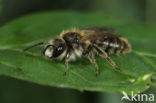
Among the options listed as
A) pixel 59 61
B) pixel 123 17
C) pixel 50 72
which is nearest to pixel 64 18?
pixel 59 61

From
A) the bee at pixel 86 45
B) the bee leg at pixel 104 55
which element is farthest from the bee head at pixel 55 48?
the bee leg at pixel 104 55

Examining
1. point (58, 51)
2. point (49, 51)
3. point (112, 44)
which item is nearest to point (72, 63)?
point (58, 51)

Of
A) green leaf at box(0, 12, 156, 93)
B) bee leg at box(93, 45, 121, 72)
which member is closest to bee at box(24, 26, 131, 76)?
bee leg at box(93, 45, 121, 72)

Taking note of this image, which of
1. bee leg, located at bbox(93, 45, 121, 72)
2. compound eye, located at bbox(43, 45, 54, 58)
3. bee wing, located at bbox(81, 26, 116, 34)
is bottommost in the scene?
bee leg, located at bbox(93, 45, 121, 72)

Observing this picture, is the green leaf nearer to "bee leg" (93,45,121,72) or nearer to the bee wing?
"bee leg" (93,45,121,72)

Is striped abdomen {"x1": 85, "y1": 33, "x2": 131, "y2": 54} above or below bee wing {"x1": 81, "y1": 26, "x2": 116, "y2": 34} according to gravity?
below

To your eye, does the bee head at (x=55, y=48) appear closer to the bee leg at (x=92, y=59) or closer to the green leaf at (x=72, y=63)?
the green leaf at (x=72, y=63)

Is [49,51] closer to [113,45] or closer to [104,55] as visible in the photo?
[104,55]

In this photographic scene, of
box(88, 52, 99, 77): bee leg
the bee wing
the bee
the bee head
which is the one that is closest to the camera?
box(88, 52, 99, 77): bee leg
